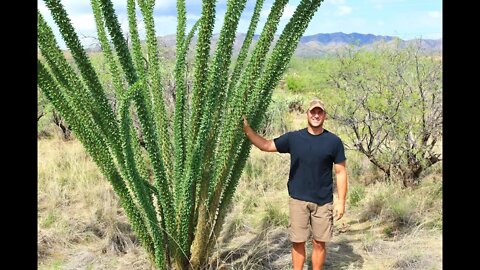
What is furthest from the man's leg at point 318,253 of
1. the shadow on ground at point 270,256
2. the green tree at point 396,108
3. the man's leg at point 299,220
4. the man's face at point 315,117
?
the green tree at point 396,108

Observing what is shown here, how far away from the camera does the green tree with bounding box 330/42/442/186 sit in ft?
20.2

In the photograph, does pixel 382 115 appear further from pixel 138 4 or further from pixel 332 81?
pixel 138 4

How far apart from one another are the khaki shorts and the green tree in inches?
120

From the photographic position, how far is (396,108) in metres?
6.29

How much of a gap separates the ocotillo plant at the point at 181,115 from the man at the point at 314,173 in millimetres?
311

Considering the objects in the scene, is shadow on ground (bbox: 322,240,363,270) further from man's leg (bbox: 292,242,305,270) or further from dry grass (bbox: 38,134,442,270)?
man's leg (bbox: 292,242,305,270)

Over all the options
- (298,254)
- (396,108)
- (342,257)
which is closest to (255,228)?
(342,257)

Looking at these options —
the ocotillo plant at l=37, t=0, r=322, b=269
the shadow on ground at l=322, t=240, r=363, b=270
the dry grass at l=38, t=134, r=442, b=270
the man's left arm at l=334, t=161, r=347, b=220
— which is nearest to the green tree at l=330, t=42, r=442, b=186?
the dry grass at l=38, t=134, r=442, b=270

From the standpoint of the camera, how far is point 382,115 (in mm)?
6418

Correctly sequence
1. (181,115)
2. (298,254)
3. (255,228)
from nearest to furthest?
(181,115) < (298,254) < (255,228)

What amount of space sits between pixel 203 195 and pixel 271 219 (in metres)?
1.99

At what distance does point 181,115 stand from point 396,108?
3.74m

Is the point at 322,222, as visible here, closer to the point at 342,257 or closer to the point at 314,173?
the point at 314,173

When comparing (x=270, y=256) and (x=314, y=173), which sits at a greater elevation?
(x=314, y=173)
